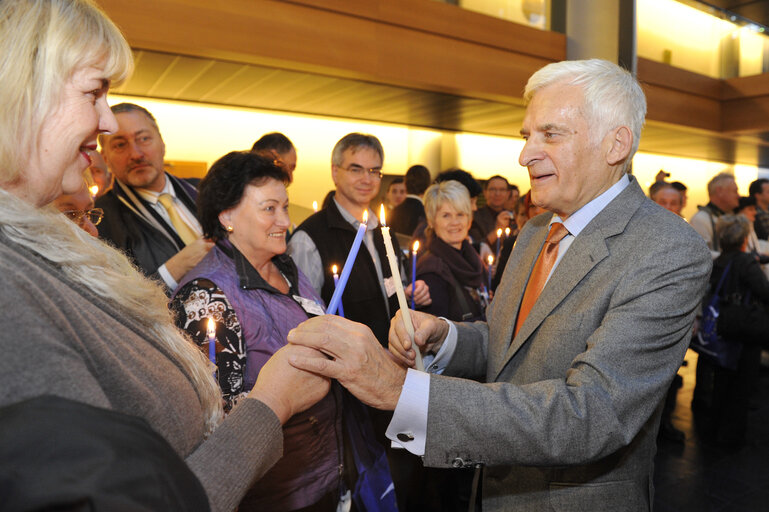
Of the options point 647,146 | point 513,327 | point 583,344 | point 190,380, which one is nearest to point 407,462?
point 513,327

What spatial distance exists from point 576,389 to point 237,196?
150 centimetres

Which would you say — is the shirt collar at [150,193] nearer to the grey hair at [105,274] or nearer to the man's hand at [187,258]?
the man's hand at [187,258]

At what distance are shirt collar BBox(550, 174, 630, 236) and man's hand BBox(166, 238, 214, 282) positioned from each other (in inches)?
57.0

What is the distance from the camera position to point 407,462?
9.66 ft

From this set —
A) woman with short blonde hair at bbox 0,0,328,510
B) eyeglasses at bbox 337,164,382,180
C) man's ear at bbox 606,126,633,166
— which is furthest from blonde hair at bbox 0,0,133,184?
eyeglasses at bbox 337,164,382,180

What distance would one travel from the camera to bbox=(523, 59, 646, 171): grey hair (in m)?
1.44

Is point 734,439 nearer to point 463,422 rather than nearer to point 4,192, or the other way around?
point 463,422

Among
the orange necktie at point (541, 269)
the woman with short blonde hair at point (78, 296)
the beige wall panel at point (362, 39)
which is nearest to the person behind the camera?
the woman with short blonde hair at point (78, 296)

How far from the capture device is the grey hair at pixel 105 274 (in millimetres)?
685

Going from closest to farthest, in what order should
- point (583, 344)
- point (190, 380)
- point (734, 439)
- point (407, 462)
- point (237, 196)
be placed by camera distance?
1. point (190, 380)
2. point (583, 344)
3. point (237, 196)
4. point (407, 462)
5. point (734, 439)

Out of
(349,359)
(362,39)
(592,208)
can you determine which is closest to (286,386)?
(349,359)

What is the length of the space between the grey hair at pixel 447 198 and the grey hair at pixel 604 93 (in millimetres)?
2141

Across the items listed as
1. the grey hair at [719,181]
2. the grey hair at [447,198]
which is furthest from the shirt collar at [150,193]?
the grey hair at [719,181]

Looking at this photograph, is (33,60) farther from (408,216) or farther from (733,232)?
(733,232)
